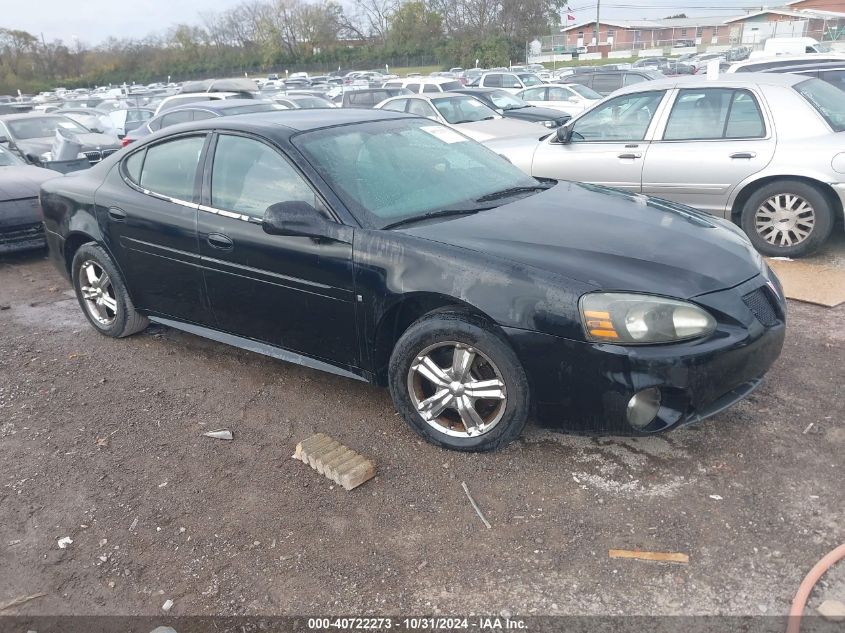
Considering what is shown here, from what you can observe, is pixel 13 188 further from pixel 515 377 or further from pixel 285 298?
pixel 515 377

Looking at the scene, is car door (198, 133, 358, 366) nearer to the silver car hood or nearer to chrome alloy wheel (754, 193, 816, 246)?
chrome alloy wheel (754, 193, 816, 246)

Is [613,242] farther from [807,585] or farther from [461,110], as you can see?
[461,110]

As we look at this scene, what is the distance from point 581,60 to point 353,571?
6074 cm

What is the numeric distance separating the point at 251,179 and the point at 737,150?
4300mm

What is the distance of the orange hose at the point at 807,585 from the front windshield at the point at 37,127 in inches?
584

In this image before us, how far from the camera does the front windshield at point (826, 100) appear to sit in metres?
5.86

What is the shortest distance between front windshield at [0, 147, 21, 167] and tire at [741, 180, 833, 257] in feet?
26.8

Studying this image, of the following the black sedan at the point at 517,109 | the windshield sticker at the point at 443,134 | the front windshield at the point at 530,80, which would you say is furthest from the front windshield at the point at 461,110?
the front windshield at the point at 530,80

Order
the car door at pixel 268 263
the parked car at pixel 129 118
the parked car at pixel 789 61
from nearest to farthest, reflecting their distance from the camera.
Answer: the car door at pixel 268 263 → the parked car at pixel 789 61 → the parked car at pixel 129 118

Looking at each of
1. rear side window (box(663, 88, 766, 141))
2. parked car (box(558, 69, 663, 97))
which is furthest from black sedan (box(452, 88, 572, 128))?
parked car (box(558, 69, 663, 97))

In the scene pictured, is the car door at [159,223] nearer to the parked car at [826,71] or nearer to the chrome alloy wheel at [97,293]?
the chrome alloy wheel at [97,293]

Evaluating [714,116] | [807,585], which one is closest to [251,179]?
[807,585]

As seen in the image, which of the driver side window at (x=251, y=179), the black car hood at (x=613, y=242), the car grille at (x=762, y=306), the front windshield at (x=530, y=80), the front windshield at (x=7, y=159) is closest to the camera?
the black car hood at (x=613, y=242)

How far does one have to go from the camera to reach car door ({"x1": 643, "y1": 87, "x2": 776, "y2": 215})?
594 cm
